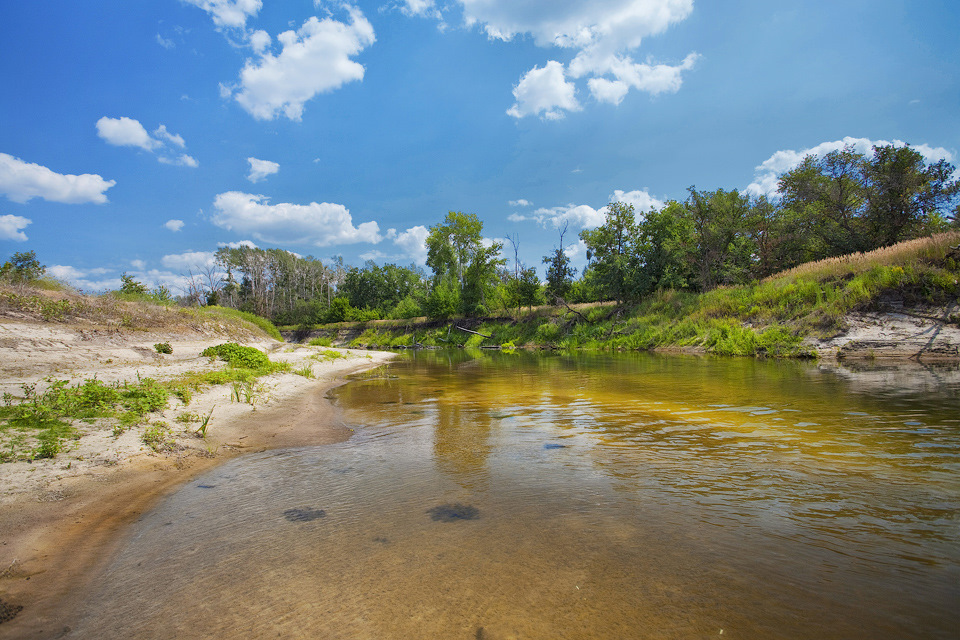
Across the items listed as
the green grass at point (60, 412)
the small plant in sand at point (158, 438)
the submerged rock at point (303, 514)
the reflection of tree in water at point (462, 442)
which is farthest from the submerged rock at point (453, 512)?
the green grass at point (60, 412)

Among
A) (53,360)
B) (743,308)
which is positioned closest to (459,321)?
(743,308)

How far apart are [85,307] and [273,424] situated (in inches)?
495

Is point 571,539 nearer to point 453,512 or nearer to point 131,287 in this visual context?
point 453,512

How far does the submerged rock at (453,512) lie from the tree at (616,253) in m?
34.7

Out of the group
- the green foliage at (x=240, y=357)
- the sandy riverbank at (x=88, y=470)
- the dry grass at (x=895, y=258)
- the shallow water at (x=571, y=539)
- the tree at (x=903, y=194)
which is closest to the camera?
the shallow water at (x=571, y=539)

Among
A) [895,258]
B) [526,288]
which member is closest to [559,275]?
[526,288]

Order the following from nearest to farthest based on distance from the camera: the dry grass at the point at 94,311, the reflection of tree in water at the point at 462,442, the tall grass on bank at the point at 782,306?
the reflection of tree in water at the point at 462,442 → the dry grass at the point at 94,311 → the tall grass on bank at the point at 782,306

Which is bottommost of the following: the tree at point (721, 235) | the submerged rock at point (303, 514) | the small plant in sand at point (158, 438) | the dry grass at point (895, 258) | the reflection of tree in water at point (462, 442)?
the reflection of tree in water at point (462, 442)

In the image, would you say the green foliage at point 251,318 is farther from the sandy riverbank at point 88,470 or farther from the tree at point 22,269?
the sandy riverbank at point 88,470

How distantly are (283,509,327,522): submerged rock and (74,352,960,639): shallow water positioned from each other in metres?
0.03

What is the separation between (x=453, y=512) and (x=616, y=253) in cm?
3758

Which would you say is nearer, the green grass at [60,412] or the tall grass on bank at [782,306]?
the green grass at [60,412]

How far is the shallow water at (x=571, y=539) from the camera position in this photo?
2.19 m

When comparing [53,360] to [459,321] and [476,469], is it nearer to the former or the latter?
[476,469]
